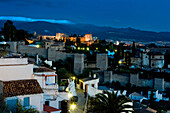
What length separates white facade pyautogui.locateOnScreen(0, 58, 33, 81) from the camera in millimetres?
7711

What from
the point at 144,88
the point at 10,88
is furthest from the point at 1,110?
the point at 144,88

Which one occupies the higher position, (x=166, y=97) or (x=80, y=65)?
(x=80, y=65)

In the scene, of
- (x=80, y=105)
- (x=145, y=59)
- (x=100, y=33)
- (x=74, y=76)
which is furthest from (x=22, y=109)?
(x=100, y=33)

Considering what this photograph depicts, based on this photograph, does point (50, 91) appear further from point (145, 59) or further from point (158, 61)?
point (145, 59)

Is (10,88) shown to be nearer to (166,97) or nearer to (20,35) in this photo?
(166,97)

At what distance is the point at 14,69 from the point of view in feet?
26.0

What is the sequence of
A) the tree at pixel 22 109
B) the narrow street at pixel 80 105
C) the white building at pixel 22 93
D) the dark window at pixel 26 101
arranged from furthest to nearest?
the narrow street at pixel 80 105
the dark window at pixel 26 101
the white building at pixel 22 93
the tree at pixel 22 109

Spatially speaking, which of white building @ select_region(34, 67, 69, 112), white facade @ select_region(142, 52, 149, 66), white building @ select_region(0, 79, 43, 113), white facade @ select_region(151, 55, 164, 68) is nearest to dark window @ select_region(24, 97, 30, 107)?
white building @ select_region(0, 79, 43, 113)

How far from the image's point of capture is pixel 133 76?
25.4 metres

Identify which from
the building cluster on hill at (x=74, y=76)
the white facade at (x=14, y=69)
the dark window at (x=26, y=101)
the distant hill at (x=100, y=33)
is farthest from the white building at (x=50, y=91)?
the distant hill at (x=100, y=33)

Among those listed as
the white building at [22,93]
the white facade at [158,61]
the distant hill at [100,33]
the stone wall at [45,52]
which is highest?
the distant hill at [100,33]

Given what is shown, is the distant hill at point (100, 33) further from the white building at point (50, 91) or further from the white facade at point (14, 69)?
the white facade at point (14, 69)

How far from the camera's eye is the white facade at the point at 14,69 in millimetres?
7711

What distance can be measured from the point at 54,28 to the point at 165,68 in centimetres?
10507
